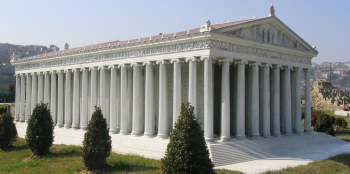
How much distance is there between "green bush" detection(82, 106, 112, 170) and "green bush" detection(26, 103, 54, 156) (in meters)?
7.07

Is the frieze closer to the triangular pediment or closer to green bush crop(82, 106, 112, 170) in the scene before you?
the triangular pediment

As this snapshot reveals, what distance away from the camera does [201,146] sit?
17.5 m

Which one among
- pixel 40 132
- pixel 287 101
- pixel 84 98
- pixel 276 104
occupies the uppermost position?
pixel 84 98

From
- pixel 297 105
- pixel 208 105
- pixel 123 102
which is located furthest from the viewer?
pixel 297 105

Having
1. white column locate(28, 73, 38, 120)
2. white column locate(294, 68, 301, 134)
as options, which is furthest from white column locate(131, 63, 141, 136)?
white column locate(28, 73, 38, 120)

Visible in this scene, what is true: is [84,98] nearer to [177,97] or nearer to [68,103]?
[68,103]

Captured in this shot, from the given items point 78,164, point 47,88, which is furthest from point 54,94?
point 78,164

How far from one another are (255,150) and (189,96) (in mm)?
7369

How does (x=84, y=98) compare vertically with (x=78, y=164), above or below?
above

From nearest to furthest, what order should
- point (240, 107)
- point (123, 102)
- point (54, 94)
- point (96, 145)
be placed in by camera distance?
point (96, 145) → point (240, 107) → point (123, 102) → point (54, 94)

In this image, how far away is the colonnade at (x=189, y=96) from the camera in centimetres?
3114

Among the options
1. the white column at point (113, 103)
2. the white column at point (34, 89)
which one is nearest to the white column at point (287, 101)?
the white column at point (113, 103)

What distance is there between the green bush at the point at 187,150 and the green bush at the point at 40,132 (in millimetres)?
14801

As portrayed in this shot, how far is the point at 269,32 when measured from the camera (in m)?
35.4
